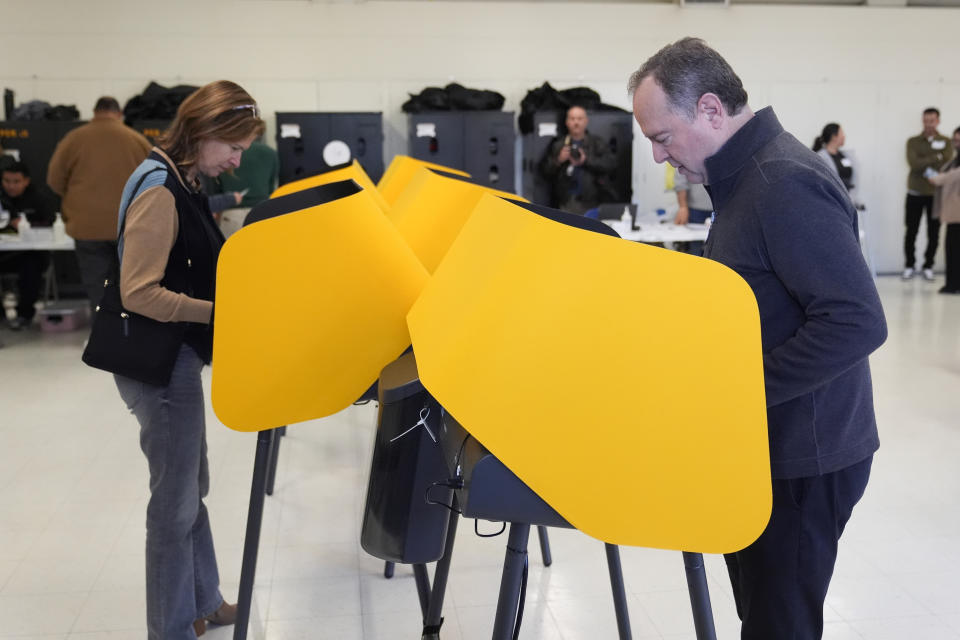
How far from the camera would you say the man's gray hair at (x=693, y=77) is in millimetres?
1468

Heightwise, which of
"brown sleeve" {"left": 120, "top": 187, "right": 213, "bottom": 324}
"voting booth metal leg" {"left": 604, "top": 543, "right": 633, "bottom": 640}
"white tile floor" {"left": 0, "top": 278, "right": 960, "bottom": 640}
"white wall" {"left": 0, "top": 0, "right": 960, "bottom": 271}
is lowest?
"white tile floor" {"left": 0, "top": 278, "right": 960, "bottom": 640}

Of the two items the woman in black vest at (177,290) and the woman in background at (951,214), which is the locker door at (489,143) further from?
the woman in black vest at (177,290)

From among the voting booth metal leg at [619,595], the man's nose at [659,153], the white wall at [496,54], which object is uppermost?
the white wall at [496,54]

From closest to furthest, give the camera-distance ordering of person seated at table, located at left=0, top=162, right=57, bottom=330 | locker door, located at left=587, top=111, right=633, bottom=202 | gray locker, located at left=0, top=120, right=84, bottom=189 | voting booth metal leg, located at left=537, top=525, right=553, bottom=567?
voting booth metal leg, located at left=537, top=525, right=553, bottom=567, person seated at table, located at left=0, top=162, right=57, bottom=330, gray locker, located at left=0, top=120, right=84, bottom=189, locker door, located at left=587, top=111, right=633, bottom=202

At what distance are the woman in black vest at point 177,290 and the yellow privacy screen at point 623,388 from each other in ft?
3.38

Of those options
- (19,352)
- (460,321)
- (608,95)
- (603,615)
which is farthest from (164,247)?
(608,95)

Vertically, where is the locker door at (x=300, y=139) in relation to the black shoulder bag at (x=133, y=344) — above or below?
above

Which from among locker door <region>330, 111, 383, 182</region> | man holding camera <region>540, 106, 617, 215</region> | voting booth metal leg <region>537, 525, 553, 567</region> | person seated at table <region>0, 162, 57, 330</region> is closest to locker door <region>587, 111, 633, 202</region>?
man holding camera <region>540, 106, 617, 215</region>

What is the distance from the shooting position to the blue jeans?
2.10 m

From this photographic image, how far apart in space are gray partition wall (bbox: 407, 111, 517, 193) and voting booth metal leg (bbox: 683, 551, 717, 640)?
731 centimetres

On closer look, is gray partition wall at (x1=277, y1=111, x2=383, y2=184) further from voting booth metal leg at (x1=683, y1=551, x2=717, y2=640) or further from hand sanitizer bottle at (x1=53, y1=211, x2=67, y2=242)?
voting booth metal leg at (x1=683, y1=551, x2=717, y2=640)

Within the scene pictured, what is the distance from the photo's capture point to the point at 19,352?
6227 millimetres

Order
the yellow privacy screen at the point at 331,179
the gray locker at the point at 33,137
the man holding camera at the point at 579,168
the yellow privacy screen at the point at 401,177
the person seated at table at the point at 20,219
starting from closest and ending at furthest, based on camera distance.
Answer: the yellow privacy screen at the point at 331,179, the yellow privacy screen at the point at 401,177, the person seated at table at the point at 20,219, the man holding camera at the point at 579,168, the gray locker at the point at 33,137

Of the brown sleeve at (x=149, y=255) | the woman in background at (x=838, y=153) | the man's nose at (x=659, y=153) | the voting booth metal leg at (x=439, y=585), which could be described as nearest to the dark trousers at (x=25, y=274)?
the brown sleeve at (x=149, y=255)
